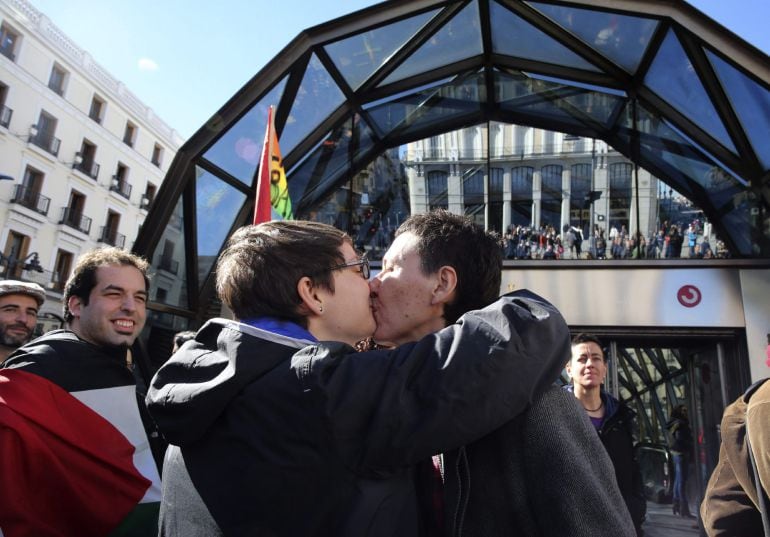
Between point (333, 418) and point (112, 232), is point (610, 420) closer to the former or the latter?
point (333, 418)

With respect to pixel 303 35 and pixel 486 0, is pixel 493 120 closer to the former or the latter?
pixel 486 0

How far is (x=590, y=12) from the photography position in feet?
23.8

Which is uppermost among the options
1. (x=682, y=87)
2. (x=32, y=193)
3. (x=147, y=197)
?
(x=147, y=197)

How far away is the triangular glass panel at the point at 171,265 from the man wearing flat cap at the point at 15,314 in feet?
12.2

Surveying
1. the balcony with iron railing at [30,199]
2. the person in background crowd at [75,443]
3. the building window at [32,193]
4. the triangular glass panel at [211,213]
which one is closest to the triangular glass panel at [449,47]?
the triangular glass panel at [211,213]

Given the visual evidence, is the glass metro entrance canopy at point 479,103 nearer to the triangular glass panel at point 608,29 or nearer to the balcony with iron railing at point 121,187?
the triangular glass panel at point 608,29

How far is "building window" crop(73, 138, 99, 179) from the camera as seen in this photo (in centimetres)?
3080

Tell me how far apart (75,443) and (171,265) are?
668cm

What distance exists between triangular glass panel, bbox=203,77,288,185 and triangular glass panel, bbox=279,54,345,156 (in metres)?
0.38

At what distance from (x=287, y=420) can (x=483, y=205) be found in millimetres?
8305

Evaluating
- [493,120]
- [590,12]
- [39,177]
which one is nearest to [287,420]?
[590,12]

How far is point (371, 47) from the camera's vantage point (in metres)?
8.07

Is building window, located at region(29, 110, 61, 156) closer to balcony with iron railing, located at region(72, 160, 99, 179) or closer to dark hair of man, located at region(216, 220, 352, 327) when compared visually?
balcony with iron railing, located at region(72, 160, 99, 179)

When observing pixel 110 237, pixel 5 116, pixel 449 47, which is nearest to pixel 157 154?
pixel 110 237
